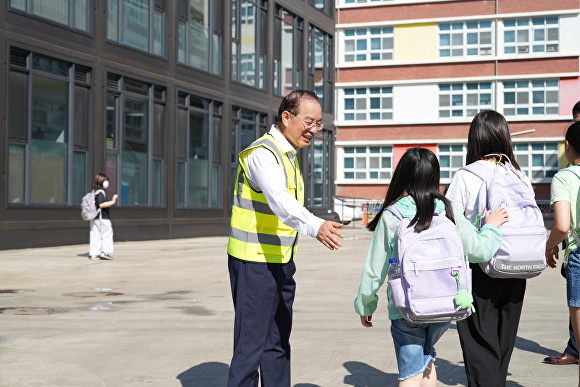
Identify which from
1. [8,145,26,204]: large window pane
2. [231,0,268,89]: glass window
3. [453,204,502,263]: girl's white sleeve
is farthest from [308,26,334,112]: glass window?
[453,204,502,263]: girl's white sleeve

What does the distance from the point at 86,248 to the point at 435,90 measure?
31.1 meters

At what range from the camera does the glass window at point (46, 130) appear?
1856 centimetres

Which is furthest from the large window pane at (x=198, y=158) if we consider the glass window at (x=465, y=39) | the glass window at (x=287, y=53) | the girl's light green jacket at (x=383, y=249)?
the glass window at (x=465, y=39)

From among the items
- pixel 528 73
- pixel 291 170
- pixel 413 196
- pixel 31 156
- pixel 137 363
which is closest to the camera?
pixel 413 196

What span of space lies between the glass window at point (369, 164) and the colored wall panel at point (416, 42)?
5355 mm

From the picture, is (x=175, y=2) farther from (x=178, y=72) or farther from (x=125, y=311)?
(x=125, y=311)

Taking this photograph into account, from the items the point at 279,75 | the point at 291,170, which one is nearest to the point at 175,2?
the point at 279,75

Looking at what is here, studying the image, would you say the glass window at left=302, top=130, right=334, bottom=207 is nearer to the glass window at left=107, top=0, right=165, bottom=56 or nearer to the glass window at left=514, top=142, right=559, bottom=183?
the glass window at left=107, top=0, right=165, bottom=56

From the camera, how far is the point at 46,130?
1958 centimetres

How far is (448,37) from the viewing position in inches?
1858

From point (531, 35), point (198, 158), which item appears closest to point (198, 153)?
point (198, 158)

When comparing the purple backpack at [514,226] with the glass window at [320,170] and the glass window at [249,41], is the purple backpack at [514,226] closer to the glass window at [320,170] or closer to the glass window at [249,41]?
the glass window at [249,41]

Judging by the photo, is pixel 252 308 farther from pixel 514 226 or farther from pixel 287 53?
pixel 287 53

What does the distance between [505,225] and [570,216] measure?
833 millimetres
